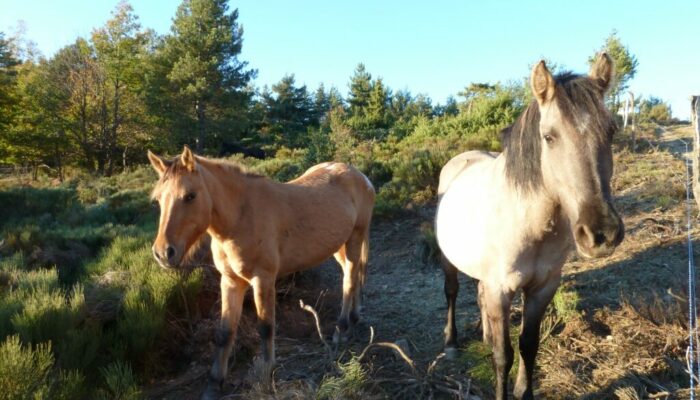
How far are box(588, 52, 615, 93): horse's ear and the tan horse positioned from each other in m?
2.37

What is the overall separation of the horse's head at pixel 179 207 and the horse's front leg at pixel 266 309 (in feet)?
2.09

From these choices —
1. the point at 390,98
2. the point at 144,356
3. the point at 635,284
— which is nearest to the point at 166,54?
the point at 390,98

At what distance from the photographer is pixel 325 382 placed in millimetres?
2594

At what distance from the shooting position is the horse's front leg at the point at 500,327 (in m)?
2.35

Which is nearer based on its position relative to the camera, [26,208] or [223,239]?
[223,239]

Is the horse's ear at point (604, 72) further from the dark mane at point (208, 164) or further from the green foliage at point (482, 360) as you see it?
the dark mane at point (208, 164)

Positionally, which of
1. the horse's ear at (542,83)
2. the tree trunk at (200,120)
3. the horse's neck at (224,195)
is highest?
the tree trunk at (200,120)

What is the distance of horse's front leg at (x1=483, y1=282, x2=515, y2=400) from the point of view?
2.35 metres

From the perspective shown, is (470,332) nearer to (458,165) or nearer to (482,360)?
(482,360)

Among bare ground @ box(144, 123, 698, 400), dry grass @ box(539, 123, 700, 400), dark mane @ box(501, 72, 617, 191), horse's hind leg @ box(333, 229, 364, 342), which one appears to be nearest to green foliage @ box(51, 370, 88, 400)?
bare ground @ box(144, 123, 698, 400)

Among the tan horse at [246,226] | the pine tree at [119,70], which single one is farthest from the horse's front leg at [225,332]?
the pine tree at [119,70]

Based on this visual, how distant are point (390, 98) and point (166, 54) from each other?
17.2 m

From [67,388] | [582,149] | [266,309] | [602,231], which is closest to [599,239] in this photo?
[602,231]

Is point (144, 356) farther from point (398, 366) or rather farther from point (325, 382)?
point (398, 366)
